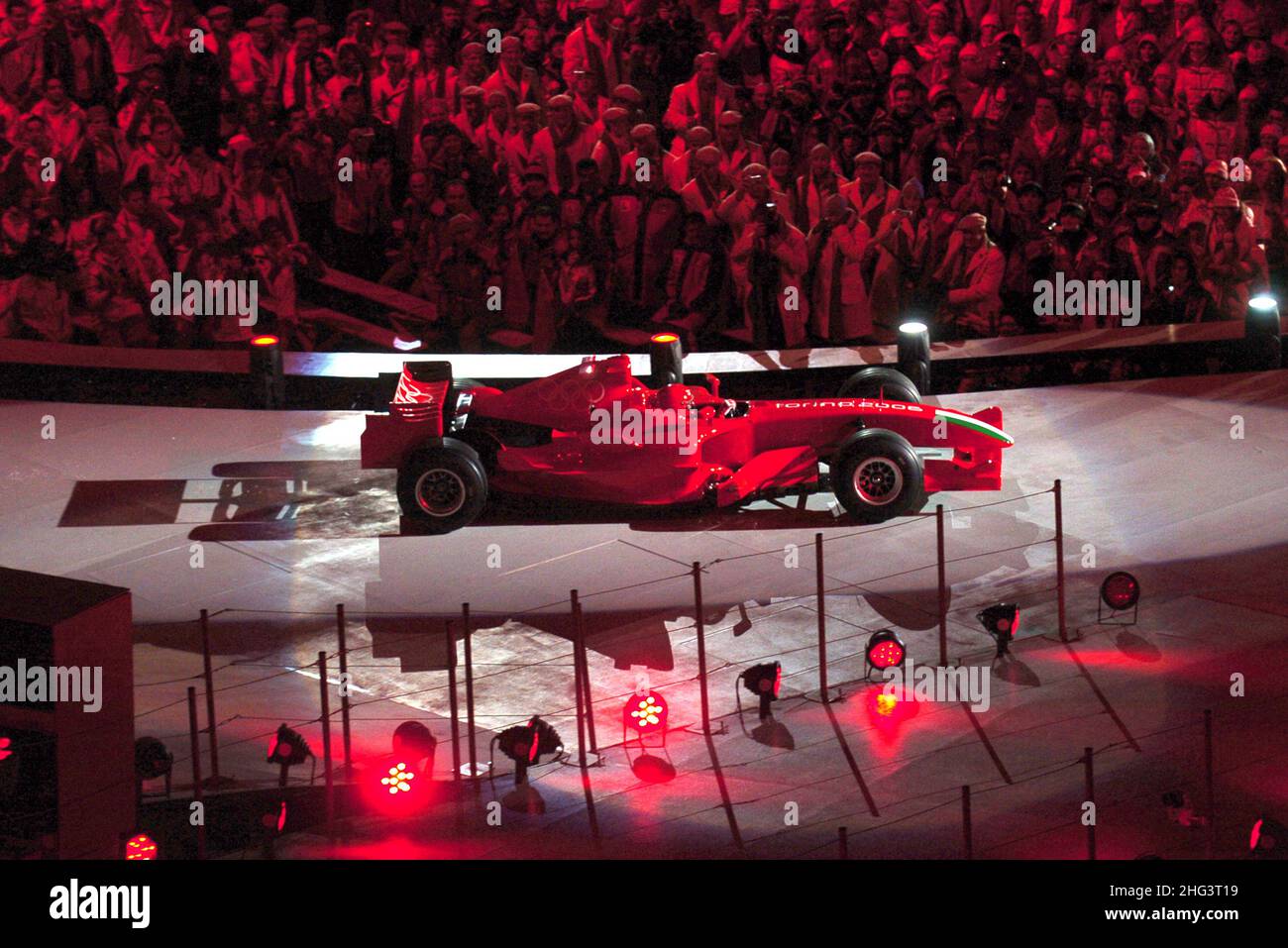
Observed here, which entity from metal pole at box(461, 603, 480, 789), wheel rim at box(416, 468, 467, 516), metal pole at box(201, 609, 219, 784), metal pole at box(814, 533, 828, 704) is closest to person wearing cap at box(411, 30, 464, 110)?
wheel rim at box(416, 468, 467, 516)

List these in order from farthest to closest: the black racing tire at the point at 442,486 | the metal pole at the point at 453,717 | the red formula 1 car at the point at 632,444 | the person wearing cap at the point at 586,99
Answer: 1. the person wearing cap at the point at 586,99
2. the red formula 1 car at the point at 632,444
3. the black racing tire at the point at 442,486
4. the metal pole at the point at 453,717

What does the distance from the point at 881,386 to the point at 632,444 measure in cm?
204

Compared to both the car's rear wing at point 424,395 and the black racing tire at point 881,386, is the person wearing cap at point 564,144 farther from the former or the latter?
the black racing tire at point 881,386

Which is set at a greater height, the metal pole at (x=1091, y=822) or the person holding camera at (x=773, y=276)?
the person holding camera at (x=773, y=276)

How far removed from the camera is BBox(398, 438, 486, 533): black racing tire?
1413cm

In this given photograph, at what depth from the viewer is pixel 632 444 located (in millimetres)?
14305

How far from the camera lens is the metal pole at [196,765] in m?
10.2

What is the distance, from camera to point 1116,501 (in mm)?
14727

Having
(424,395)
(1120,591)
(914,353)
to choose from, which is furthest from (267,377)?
(1120,591)

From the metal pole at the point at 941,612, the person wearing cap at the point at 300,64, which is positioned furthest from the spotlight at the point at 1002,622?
the person wearing cap at the point at 300,64

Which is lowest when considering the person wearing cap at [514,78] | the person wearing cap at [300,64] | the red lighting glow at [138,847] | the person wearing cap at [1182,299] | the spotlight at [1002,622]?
the red lighting glow at [138,847]

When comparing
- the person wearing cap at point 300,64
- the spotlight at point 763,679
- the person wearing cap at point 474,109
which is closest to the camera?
the spotlight at point 763,679

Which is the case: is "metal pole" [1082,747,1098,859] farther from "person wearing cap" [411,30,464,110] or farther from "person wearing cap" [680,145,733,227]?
"person wearing cap" [411,30,464,110]
